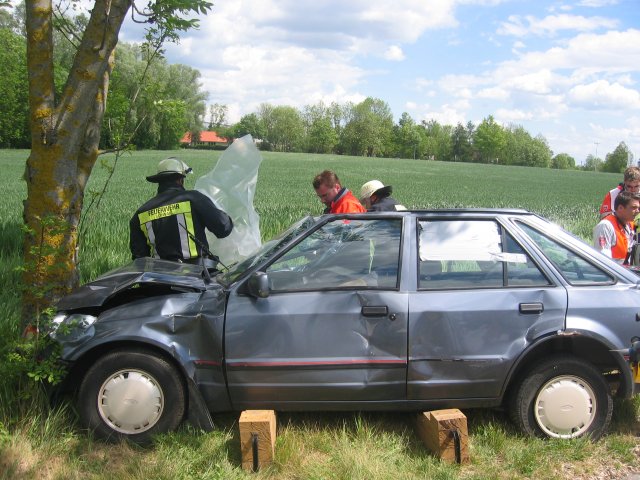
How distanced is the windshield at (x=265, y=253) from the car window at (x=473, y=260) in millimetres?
844

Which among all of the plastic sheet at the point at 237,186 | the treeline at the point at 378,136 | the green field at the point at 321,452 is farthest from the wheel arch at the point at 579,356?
the treeline at the point at 378,136

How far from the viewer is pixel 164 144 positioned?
71.9 meters

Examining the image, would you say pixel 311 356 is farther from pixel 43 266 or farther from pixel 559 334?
pixel 43 266

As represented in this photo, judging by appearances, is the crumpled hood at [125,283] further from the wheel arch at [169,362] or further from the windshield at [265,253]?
the wheel arch at [169,362]

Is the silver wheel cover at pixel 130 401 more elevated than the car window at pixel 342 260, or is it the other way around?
the car window at pixel 342 260

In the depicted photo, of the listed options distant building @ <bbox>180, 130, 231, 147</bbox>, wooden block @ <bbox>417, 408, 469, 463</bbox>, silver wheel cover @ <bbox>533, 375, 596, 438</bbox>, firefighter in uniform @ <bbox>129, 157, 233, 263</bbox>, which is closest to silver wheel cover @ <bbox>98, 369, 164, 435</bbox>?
firefighter in uniform @ <bbox>129, 157, 233, 263</bbox>

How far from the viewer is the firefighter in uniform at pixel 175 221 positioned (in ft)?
16.3

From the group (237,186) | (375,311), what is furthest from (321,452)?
(237,186)

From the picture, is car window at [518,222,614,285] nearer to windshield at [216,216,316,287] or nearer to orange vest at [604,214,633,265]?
windshield at [216,216,316,287]

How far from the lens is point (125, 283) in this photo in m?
3.74

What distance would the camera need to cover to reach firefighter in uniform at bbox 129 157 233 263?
498 cm

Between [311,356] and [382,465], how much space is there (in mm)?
784

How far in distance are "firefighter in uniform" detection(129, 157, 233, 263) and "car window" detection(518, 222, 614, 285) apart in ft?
9.14

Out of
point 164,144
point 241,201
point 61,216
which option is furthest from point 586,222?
point 164,144
